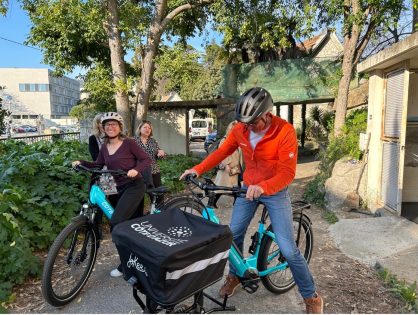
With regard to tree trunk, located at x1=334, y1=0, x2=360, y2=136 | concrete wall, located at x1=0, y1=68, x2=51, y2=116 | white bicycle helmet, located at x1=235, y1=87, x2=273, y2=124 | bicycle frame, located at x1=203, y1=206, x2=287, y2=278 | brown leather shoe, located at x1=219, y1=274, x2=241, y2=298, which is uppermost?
concrete wall, located at x1=0, y1=68, x2=51, y2=116

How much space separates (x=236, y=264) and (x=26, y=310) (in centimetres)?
205

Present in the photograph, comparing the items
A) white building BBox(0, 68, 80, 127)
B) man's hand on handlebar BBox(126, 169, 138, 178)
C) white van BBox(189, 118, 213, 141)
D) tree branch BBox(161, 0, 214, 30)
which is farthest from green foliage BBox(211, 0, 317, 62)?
white building BBox(0, 68, 80, 127)

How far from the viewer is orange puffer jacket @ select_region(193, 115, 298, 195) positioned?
267 cm

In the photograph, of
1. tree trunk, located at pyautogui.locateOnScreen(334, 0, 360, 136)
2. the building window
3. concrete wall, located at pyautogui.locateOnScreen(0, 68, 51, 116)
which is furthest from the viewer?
the building window

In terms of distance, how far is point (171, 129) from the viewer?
1441cm

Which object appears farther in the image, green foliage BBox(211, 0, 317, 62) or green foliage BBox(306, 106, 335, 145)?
green foliage BBox(306, 106, 335, 145)

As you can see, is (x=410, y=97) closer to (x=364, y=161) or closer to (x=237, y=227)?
(x=364, y=161)

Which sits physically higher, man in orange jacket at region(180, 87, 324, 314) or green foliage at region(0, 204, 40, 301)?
man in orange jacket at region(180, 87, 324, 314)

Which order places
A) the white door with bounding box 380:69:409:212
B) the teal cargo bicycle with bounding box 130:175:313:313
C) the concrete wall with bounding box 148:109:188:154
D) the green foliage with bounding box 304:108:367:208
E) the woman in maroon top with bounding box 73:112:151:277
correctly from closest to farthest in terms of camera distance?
the teal cargo bicycle with bounding box 130:175:313:313 → the woman in maroon top with bounding box 73:112:151:277 → the white door with bounding box 380:69:409:212 → the green foliage with bounding box 304:108:367:208 → the concrete wall with bounding box 148:109:188:154

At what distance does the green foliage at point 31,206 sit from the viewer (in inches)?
140

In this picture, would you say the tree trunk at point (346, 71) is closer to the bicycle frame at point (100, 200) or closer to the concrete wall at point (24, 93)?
the bicycle frame at point (100, 200)

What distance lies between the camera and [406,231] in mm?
5020

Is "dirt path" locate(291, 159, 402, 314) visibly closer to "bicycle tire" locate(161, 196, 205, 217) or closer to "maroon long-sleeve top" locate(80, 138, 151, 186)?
"bicycle tire" locate(161, 196, 205, 217)

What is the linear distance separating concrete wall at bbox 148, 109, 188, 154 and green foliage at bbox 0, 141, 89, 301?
8.62 metres
